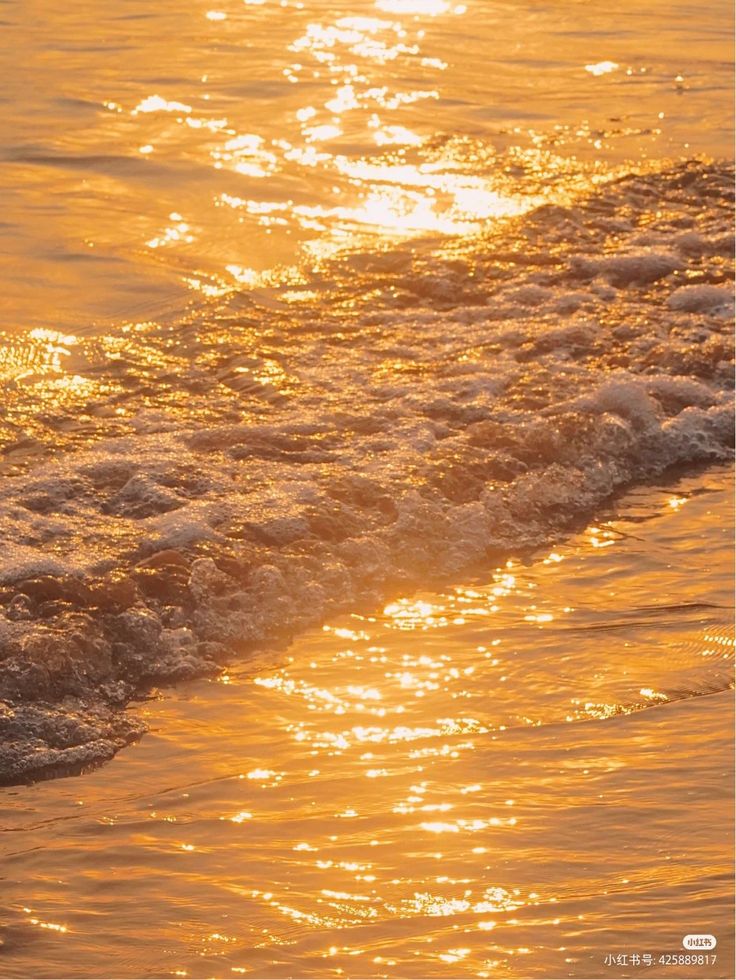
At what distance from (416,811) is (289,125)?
686 cm

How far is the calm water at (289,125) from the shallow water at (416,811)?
8.76 feet

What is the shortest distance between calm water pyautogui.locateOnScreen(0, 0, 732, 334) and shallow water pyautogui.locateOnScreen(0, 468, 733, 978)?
2.67 m

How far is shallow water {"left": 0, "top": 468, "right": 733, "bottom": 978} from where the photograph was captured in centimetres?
296

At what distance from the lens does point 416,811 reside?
11.0 ft

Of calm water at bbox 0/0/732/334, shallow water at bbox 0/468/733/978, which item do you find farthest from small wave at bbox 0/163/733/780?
calm water at bbox 0/0/732/334

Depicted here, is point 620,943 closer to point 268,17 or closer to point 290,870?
point 290,870

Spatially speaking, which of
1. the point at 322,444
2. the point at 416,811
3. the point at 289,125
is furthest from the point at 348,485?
the point at 289,125

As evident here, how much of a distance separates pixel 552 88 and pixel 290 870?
8575 mm

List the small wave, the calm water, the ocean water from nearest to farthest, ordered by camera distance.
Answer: the ocean water, the small wave, the calm water

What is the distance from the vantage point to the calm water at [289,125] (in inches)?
285

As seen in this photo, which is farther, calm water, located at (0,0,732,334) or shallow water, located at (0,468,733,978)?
calm water, located at (0,0,732,334)

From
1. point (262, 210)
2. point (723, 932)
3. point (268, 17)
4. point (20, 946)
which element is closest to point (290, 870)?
point (20, 946)

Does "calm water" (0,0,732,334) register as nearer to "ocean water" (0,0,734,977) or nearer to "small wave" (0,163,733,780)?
"ocean water" (0,0,734,977)

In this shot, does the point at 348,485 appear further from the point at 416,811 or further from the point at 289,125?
the point at 289,125
